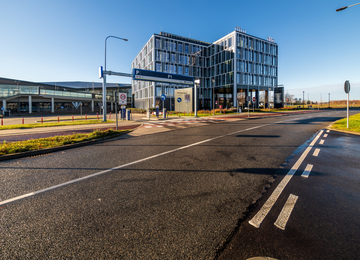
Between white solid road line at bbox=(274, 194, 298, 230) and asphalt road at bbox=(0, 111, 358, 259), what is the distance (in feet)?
1.47

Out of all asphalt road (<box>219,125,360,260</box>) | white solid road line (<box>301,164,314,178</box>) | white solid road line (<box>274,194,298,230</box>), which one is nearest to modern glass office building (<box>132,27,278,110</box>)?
white solid road line (<box>301,164,314,178</box>)

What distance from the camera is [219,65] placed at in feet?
174

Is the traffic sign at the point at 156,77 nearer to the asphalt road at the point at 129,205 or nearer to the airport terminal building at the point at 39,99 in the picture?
the airport terminal building at the point at 39,99

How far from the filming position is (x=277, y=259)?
6.27 ft

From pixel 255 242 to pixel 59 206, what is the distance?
307 centimetres

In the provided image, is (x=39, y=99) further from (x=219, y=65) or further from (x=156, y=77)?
(x=219, y=65)

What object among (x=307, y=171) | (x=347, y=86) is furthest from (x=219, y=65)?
(x=307, y=171)

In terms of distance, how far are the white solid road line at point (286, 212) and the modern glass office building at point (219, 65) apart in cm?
4623

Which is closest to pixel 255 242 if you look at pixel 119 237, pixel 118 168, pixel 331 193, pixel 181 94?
pixel 119 237

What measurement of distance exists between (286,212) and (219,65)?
55.2 metres

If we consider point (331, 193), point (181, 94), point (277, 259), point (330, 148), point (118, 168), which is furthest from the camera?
point (181, 94)

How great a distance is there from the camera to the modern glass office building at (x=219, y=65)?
162 ft

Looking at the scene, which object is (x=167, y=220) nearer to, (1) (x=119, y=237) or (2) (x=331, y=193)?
(1) (x=119, y=237)

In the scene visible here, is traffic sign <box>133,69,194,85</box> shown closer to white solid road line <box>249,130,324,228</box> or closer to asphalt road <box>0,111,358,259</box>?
asphalt road <box>0,111,358,259</box>
